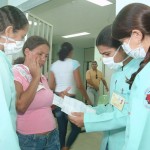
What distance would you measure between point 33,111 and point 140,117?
82 cm

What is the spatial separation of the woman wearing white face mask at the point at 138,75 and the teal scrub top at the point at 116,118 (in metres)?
0.23

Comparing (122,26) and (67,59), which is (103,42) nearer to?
(122,26)

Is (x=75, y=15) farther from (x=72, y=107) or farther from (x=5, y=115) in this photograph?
(x=5, y=115)

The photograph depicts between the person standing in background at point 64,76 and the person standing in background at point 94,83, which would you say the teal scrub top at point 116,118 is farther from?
the person standing in background at point 94,83

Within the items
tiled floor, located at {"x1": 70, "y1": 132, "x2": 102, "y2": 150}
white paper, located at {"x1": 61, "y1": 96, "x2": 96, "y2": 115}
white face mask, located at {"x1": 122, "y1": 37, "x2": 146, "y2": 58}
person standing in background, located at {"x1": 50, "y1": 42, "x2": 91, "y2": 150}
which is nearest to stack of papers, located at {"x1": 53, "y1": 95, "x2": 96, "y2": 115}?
white paper, located at {"x1": 61, "y1": 96, "x2": 96, "y2": 115}

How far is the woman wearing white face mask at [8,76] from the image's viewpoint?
985 mm

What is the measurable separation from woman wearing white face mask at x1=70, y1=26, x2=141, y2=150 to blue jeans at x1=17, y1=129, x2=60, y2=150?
11.1 inches

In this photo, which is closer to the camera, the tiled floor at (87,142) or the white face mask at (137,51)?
the white face mask at (137,51)

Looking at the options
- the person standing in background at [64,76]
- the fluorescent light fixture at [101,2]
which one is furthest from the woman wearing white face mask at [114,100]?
the fluorescent light fixture at [101,2]

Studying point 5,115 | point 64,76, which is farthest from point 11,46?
point 64,76

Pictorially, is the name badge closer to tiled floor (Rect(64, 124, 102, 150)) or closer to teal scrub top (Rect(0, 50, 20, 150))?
teal scrub top (Rect(0, 50, 20, 150))

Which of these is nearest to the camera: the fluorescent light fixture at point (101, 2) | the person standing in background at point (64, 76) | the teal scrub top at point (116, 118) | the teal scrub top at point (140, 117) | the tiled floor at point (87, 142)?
the teal scrub top at point (140, 117)

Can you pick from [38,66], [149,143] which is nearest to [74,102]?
[38,66]

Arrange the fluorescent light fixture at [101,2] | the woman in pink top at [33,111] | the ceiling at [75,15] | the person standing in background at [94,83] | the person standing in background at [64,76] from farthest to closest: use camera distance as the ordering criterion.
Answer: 1. the person standing in background at [94,83]
2. the ceiling at [75,15]
3. the fluorescent light fixture at [101,2]
4. the person standing in background at [64,76]
5. the woman in pink top at [33,111]
